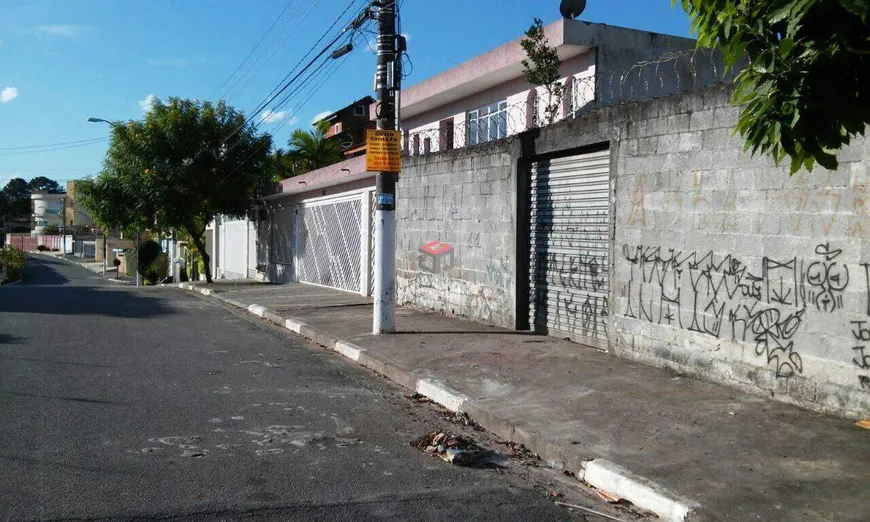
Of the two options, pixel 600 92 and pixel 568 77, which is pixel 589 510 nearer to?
pixel 600 92

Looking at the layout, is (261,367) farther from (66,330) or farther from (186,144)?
(186,144)

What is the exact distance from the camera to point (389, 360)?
8977mm

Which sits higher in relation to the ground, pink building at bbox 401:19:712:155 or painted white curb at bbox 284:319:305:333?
pink building at bbox 401:19:712:155

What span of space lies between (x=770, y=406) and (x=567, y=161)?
468 centimetres

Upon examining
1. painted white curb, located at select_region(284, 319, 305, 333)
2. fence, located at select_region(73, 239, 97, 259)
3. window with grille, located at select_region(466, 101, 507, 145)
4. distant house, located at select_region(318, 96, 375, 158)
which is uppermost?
distant house, located at select_region(318, 96, 375, 158)

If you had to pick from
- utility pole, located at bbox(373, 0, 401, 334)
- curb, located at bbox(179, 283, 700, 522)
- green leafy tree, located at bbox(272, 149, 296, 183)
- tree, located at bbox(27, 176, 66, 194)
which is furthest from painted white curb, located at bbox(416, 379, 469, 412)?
tree, located at bbox(27, 176, 66, 194)

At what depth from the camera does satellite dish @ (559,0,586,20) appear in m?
13.5

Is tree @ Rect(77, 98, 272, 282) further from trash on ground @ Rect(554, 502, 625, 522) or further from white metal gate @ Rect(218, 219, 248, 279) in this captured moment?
trash on ground @ Rect(554, 502, 625, 522)

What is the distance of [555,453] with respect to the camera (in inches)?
214

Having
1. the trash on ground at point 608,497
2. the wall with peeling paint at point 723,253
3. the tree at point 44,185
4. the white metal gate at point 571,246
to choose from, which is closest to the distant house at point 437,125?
the wall with peeling paint at point 723,253

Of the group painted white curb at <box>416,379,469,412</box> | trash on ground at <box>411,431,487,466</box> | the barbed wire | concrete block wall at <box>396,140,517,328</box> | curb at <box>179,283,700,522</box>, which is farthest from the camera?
the barbed wire

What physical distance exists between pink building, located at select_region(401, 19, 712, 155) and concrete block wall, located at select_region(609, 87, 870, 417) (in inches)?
132

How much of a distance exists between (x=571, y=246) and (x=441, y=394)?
3.53 m

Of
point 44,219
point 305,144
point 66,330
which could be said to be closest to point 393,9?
point 66,330
